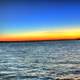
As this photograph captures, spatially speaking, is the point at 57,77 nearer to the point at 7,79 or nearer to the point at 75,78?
the point at 75,78

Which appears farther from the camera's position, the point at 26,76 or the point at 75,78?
the point at 26,76

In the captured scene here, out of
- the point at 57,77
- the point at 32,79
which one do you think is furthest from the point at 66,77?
the point at 32,79

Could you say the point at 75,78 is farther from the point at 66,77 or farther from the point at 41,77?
the point at 41,77

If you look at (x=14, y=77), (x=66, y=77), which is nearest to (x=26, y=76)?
(x=14, y=77)

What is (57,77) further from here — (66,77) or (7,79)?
(7,79)

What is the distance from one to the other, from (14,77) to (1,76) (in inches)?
50.4

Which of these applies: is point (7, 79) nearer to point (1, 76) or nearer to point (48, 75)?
point (1, 76)

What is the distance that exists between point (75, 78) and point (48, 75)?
3.27 m

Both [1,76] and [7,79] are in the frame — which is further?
[1,76]

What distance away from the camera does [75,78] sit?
1013 inches

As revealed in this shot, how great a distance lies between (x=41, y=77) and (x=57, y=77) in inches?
52.4

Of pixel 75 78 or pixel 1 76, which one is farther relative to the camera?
pixel 1 76

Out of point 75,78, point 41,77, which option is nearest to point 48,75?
point 41,77

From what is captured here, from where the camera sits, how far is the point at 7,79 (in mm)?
26078
